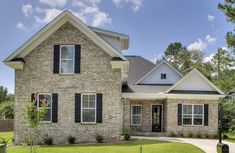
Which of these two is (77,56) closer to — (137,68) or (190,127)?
(190,127)

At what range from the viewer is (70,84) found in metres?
22.0

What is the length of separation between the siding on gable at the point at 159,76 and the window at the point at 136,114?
10.6ft

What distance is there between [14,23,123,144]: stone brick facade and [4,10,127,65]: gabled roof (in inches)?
9.9

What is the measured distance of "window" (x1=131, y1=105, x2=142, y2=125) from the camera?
2773cm

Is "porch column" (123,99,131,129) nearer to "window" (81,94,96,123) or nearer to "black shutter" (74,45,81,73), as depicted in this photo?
"window" (81,94,96,123)

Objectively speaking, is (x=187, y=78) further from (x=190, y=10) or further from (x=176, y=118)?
(x=190, y=10)

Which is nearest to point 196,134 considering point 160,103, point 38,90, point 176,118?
point 176,118

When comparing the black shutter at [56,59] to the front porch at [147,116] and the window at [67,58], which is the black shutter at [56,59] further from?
the front porch at [147,116]

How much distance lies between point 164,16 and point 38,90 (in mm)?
11769

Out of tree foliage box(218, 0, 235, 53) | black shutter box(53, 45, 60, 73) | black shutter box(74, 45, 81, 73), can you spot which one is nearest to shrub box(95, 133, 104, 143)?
black shutter box(74, 45, 81, 73)

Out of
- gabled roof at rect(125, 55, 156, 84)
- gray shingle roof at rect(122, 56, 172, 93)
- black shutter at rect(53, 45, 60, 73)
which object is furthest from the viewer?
gabled roof at rect(125, 55, 156, 84)

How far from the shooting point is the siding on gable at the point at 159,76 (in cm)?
3034

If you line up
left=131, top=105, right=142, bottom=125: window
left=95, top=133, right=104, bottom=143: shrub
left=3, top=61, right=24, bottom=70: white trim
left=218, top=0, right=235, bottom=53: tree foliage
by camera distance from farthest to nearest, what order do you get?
1. left=131, top=105, right=142, bottom=125: window
2. left=3, top=61, right=24, bottom=70: white trim
3. left=95, top=133, right=104, bottom=143: shrub
4. left=218, top=0, right=235, bottom=53: tree foliage

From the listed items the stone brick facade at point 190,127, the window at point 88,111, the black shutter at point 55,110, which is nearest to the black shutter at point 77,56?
the window at point 88,111
